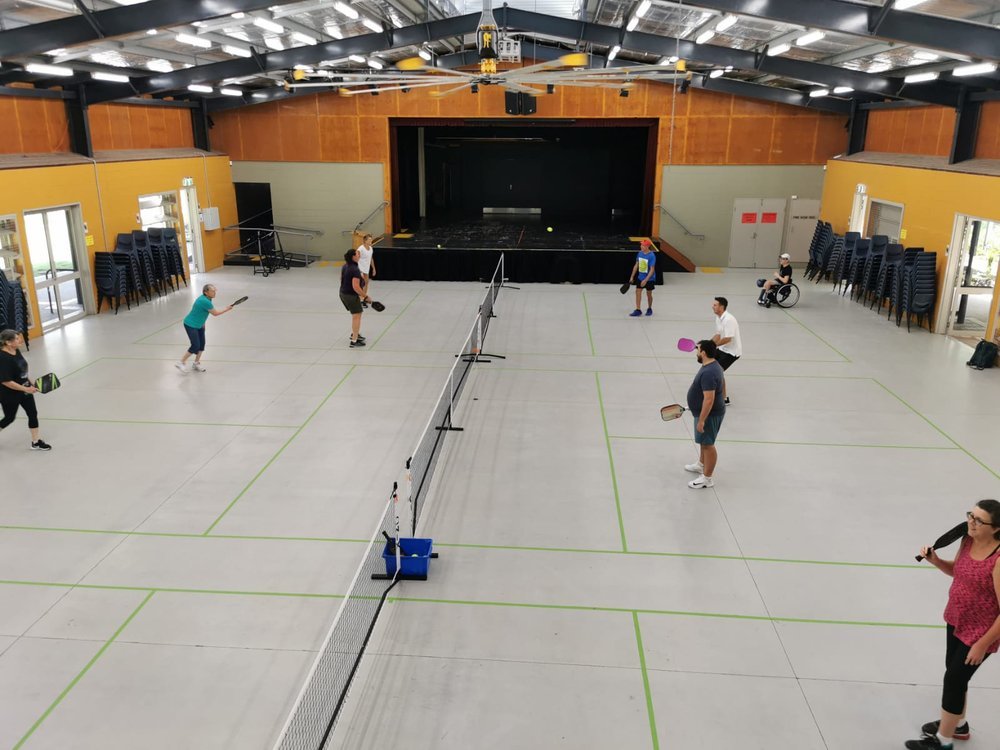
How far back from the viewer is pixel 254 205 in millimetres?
25328

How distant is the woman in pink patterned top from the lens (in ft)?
14.4

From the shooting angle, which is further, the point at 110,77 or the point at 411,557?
the point at 110,77

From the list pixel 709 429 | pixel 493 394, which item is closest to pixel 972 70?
pixel 709 429

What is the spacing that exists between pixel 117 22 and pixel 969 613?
13606 mm

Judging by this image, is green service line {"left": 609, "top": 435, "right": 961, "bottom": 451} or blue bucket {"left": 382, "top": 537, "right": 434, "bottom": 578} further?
green service line {"left": 609, "top": 435, "right": 961, "bottom": 451}

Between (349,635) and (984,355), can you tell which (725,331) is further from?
(349,635)

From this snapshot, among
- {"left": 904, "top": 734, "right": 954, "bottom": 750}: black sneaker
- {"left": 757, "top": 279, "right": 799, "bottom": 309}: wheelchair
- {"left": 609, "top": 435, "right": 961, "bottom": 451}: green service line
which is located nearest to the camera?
{"left": 904, "top": 734, "right": 954, "bottom": 750}: black sneaker

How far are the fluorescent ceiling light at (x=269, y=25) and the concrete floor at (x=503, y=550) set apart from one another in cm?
682

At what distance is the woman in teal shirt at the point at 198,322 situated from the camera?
1230 centimetres

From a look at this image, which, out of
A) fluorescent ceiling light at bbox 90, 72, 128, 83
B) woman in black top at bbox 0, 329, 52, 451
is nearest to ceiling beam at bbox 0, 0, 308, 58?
fluorescent ceiling light at bbox 90, 72, 128, 83

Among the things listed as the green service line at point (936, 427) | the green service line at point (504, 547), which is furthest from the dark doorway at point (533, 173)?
the green service line at point (504, 547)

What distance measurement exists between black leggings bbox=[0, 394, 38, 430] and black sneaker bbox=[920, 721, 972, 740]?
1002 cm

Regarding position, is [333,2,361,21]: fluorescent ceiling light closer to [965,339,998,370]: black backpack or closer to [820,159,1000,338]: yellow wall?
[820,159,1000,338]: yellow wall

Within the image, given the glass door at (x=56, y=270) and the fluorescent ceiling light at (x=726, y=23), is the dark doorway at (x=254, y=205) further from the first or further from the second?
the fluorescent ceiling light at (x=726, y=23)
